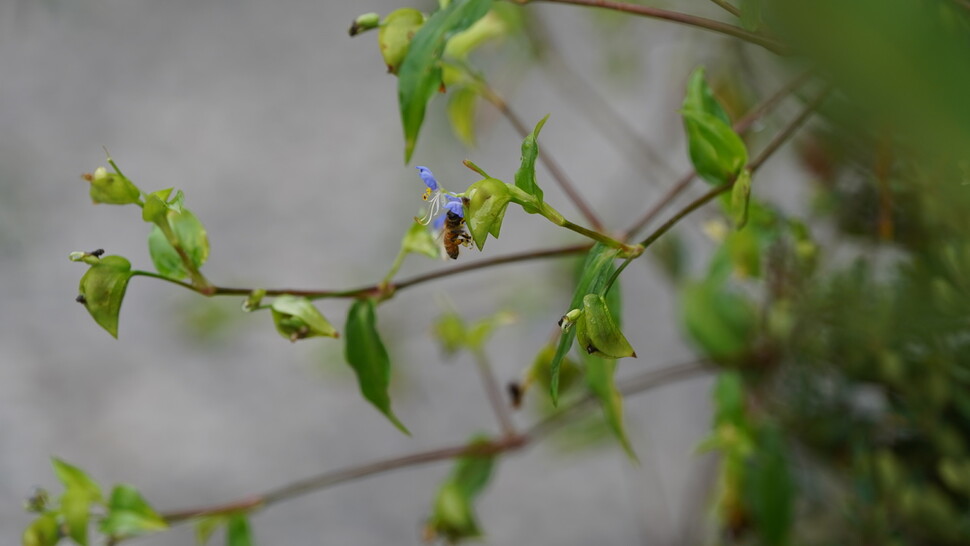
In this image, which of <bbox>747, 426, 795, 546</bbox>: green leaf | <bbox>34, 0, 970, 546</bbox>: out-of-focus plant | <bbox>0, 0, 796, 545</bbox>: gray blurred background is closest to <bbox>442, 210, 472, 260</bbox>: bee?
<bbox>34, 0, 970, 546</bbox>: out-of-focus plant

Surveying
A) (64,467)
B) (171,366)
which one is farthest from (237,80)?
(64,467)

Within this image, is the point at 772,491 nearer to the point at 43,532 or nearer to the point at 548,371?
the point at 548,371

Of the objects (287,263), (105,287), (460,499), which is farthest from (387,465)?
(287,263)

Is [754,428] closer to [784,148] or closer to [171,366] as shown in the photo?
[784,148]

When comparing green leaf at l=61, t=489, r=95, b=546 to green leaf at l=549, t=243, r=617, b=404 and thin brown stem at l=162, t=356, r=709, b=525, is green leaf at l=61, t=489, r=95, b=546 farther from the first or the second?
green leaf at l=549, t=243, r=617, b=404

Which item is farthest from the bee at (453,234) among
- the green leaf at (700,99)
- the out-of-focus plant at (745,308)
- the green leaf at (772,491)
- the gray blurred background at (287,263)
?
the gray blurred background at (287,263)

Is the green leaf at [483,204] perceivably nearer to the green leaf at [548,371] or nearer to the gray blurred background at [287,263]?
the green leaf at [548,371]
